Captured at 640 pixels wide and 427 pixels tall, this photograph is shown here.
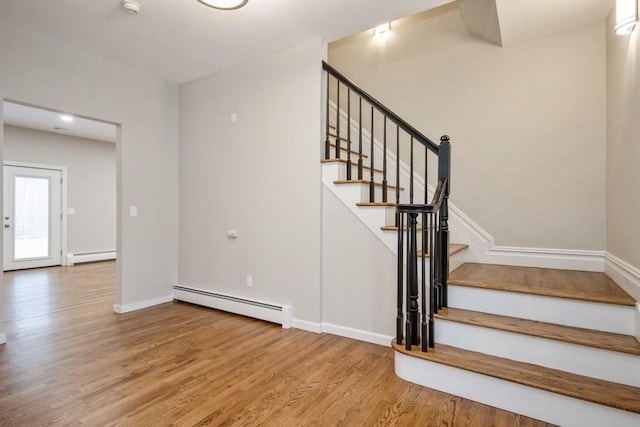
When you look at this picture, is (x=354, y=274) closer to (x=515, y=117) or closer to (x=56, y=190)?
(x=515, y=117)

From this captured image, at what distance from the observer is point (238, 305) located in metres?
3.52

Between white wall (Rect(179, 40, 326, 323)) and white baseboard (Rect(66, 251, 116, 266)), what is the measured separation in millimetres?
4157

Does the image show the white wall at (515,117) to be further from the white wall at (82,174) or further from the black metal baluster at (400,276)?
the white wall at (82,174)

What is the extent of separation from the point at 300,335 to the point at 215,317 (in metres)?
1.05

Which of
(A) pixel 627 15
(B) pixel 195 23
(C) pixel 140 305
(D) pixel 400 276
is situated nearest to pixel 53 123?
(C) pixel 140 305

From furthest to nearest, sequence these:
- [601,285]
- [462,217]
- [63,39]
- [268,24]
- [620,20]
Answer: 1. [462,217]
2. [63,39]
3. [268,24]
4. [601,285]
5. [620,20]

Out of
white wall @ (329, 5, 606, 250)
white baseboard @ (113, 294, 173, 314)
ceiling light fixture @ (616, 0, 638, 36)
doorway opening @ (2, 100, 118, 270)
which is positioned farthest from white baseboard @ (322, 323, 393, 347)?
doorway opening @ (2, 100, 118, 270)

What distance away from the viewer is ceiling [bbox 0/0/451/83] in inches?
102

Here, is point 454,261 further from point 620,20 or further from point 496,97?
point 620,20

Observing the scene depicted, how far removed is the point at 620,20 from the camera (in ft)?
6.78

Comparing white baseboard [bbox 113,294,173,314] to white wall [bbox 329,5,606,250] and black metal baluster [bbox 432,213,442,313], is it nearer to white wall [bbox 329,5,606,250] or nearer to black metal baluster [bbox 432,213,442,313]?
black metal baluster [bbox 432,213,442,313]

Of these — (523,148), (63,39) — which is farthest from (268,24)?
(523,148)

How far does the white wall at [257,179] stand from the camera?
3.15 metres

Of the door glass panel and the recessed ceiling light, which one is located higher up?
the recessed ceiling light
